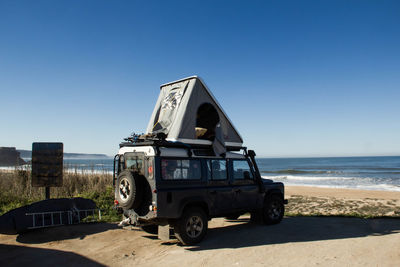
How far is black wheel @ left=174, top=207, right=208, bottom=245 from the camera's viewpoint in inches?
273

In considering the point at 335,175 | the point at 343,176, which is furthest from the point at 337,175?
the point at 343,176

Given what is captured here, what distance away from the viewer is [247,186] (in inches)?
340

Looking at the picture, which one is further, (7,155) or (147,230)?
(7,155)

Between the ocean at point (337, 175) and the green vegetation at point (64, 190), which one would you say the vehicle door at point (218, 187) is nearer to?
the green vegetation at point (64, 190)

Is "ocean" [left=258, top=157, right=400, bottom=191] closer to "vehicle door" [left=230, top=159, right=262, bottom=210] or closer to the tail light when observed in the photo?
"vehicle door" [left=230, top=159, right=262, bottom=210]

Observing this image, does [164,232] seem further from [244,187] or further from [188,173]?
[244,187]

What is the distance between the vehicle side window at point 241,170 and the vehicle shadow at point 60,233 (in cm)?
379

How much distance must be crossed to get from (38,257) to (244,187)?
5.09 m

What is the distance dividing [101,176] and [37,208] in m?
9.13

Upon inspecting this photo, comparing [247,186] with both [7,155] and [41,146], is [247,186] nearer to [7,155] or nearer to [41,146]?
[41,146]

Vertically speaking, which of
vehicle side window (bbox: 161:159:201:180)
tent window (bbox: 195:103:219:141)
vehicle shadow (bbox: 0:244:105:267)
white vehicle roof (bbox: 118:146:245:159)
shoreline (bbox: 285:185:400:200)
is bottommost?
shoreline (bbox: 285:185:400:200)

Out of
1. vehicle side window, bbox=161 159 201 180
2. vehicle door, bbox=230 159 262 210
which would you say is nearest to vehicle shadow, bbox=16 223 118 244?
vehicle side window, bbox=161 159 201 180

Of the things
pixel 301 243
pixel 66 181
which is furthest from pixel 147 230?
pixel 66 181

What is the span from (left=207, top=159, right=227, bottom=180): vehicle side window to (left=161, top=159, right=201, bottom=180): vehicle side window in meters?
0.37
